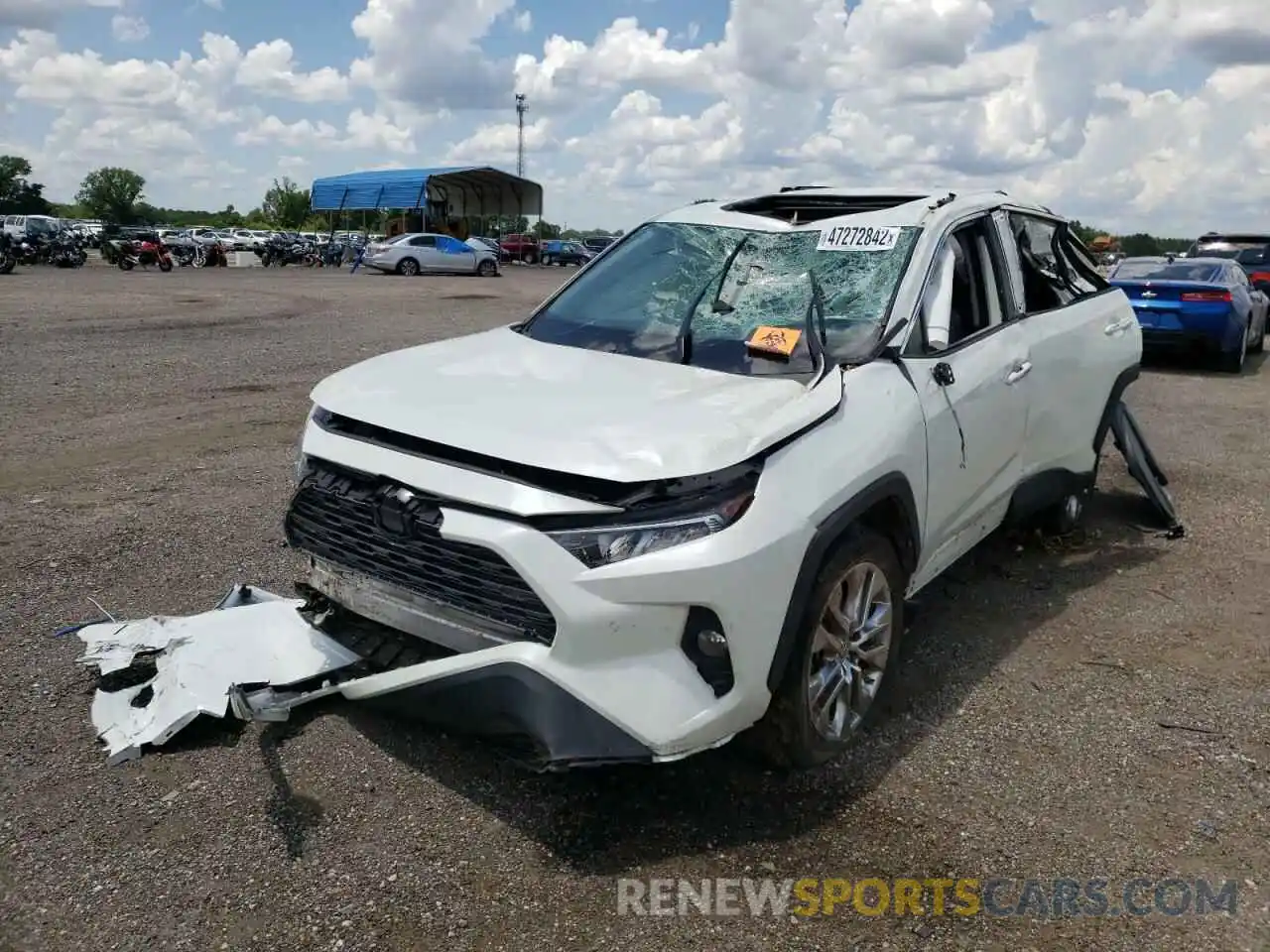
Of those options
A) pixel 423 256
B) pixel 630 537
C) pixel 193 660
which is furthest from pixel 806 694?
pixel 423 256

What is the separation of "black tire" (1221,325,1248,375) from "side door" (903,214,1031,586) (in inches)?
408

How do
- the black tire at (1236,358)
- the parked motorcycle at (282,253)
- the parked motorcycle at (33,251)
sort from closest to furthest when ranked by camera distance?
the black tire at (1236,358)
the parked motorcycle at (33,251)
the parked motorcycle at (282,253)

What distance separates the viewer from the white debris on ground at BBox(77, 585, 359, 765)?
3350 mm

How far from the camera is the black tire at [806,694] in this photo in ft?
10.0

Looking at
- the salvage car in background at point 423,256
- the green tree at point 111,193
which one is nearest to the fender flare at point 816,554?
the salvage car in background at point 423,256

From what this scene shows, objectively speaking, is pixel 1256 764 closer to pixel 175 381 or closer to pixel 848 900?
pixel 848 900

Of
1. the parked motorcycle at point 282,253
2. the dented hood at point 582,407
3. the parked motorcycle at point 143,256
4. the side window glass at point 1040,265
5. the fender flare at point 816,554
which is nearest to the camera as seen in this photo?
the dented hood at point 582,407

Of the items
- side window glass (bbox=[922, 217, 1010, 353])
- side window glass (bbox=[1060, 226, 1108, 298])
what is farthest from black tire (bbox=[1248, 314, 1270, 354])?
side window glass (bbox=[922, 217, 1010, 353])

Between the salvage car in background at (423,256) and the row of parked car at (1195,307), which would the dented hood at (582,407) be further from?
the salvage car in background at (423,256)

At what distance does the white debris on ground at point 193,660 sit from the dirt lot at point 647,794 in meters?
0.11

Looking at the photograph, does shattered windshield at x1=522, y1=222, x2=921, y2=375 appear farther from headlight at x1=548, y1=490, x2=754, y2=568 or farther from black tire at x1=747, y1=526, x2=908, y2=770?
headlight at x1=548, y1=490, x2=754, y2=568

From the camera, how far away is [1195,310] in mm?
A: 12891

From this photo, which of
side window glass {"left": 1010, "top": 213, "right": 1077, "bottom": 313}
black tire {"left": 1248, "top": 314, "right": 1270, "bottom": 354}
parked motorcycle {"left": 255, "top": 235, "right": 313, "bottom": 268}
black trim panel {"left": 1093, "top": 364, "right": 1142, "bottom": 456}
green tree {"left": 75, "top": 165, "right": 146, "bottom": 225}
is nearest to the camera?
side window glass {"left": 1010, "top": 213, "right": 1077, "bottom": 313}

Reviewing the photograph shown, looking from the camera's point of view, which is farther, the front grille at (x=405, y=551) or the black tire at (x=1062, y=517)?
the black tire at (x=1062, y=517)
